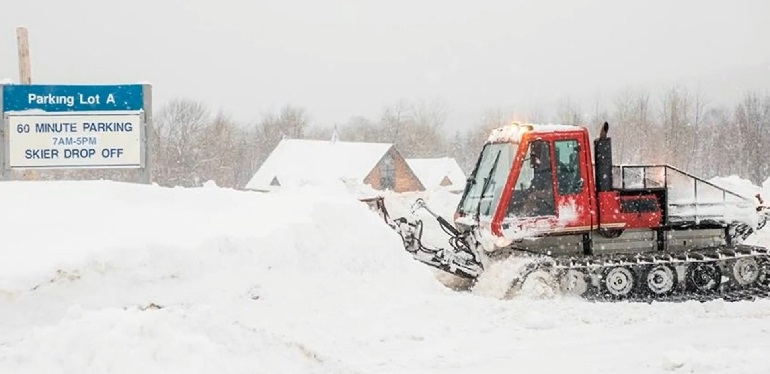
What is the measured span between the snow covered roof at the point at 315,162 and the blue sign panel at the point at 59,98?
4047cm

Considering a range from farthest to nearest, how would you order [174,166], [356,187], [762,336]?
[174,166], [356,187], [762,336]

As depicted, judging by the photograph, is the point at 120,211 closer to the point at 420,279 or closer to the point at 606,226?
the point at 420,279

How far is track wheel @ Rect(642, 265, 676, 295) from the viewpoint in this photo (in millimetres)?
11039

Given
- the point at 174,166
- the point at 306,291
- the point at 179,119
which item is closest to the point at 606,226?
the point at 306,291

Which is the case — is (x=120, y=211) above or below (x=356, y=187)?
above

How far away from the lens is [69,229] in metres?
8.61

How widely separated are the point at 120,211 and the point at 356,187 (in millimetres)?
19245

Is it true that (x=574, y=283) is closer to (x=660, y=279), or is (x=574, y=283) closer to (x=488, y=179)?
(x=660, y=279)

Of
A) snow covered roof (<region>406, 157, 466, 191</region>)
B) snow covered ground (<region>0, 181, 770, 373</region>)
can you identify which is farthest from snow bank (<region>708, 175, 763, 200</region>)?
snow covered roof (<region>406, 157, 466, 191</region>)

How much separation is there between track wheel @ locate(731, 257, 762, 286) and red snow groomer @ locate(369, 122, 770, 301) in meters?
0.02

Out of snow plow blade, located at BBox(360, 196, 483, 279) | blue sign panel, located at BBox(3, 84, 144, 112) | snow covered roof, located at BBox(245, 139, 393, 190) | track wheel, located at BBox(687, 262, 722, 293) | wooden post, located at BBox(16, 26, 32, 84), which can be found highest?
wooden post, located at BBox(16, 26, 32, 84)

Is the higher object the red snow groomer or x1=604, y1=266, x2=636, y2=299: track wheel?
the red snow groomer

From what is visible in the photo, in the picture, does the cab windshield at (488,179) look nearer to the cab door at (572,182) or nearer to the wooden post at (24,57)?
the cab door at (572,182)

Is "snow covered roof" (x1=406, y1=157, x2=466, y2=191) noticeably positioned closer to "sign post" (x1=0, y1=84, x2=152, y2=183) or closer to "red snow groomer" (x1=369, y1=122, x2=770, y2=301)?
"red snow groomer" (x1=369, y1=122, x2=770, y2=301)
